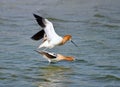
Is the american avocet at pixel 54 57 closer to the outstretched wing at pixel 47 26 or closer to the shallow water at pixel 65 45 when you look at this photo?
the shallow water at pixel 65 45

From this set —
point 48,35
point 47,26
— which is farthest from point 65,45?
point 47,26

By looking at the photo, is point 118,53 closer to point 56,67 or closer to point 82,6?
point 56,67

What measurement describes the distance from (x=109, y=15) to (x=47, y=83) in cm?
577

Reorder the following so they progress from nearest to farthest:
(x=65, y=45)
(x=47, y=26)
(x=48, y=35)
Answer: (x=47, y=26)
(x=48, y=35)
(x=65, y=45)

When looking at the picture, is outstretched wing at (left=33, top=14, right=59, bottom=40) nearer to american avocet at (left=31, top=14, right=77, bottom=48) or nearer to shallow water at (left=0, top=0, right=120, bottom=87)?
american avocet at (left=31, top=14, right=77, bottom=48)

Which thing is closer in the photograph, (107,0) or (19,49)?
(19,49)

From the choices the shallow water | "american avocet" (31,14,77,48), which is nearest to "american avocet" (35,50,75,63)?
the shallow water

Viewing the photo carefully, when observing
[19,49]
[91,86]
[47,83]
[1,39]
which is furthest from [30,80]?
[1,39]

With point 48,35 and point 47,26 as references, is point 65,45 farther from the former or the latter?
point 47,26

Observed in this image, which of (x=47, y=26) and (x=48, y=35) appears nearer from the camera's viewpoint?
(x=47, y=26)

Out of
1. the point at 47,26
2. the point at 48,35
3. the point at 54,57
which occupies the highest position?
the point at 47,26

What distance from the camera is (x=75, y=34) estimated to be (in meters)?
13.2

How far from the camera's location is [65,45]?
40.8 feet

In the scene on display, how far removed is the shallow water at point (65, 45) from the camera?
9961mm
